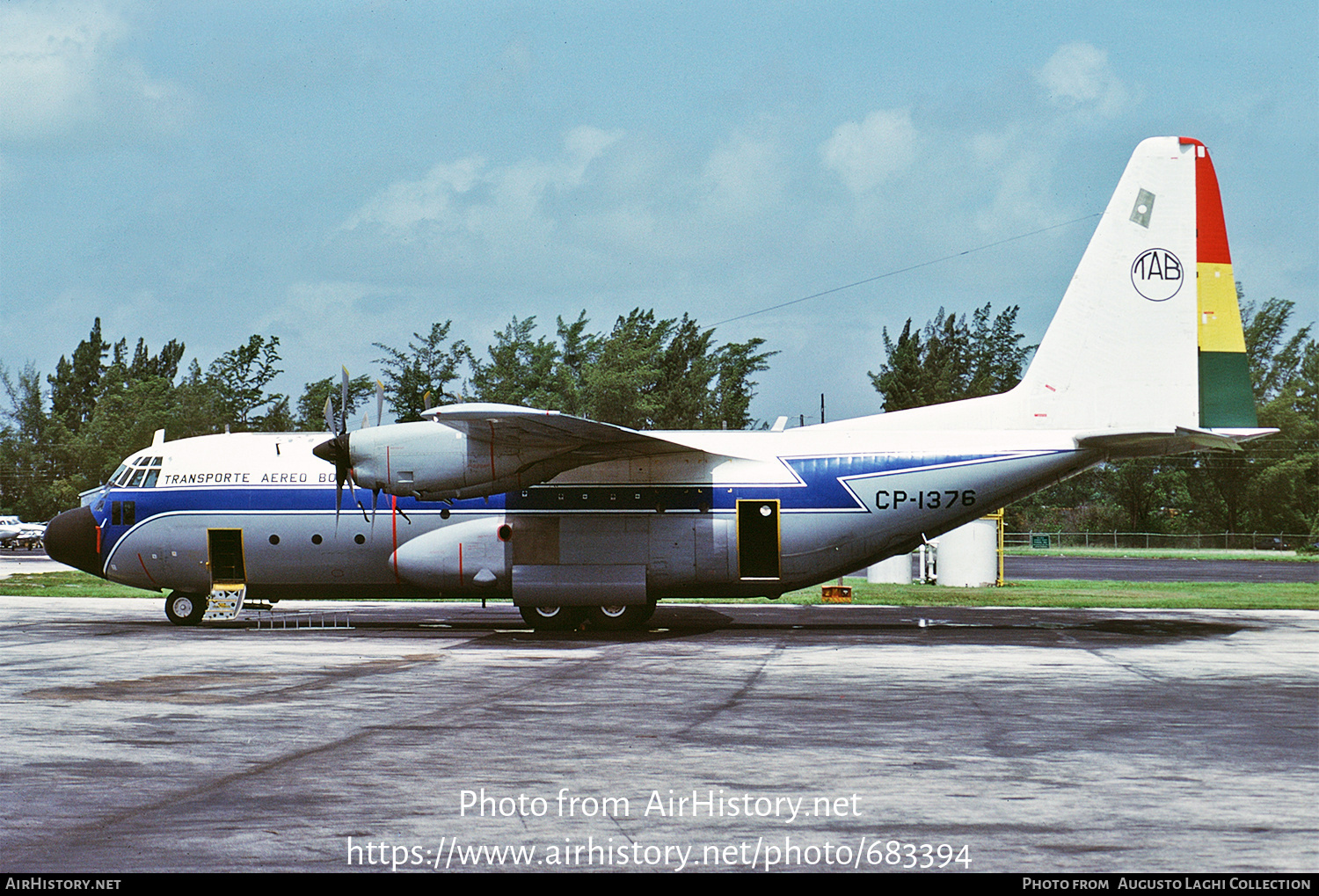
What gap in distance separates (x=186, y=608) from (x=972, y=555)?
24.0 meters

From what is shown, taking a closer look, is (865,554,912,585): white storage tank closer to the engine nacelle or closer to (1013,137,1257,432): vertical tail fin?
(1013,137,1257,432): vertical tail fin

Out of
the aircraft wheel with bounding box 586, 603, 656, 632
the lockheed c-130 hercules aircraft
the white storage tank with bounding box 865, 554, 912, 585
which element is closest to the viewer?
the lockheed c-130 hercules aircraft

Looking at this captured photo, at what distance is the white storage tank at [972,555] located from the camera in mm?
37406

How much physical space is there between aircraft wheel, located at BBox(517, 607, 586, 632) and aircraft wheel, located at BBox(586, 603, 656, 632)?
0.89 ft

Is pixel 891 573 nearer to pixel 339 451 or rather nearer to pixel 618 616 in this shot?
pixel 618 616

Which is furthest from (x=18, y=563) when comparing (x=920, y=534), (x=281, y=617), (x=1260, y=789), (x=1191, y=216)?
(x=1260, y=789)

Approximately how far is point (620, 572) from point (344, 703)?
30.7 feet

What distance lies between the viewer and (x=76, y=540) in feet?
81.1

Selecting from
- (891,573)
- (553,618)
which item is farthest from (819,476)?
(891,573)

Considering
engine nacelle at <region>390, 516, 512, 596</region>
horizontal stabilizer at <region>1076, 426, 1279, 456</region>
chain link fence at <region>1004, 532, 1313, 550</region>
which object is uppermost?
horizontal stabilizer at <region>1076, 426, 1279, 456</region>

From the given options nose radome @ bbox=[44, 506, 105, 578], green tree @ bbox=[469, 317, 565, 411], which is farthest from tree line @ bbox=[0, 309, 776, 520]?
nose radome @ bbox=[44, 506, 105, 578]

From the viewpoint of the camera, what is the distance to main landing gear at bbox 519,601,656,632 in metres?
23.7

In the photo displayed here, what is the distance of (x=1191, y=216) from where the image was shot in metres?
22.5

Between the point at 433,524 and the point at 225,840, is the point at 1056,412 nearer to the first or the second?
the point at 433,524
